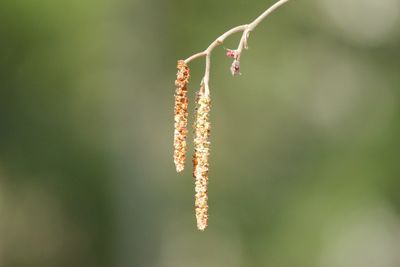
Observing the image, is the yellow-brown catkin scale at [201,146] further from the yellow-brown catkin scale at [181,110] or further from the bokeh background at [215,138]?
the bokeh background at [215,138]

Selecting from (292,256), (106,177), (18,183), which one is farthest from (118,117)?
(292,256)

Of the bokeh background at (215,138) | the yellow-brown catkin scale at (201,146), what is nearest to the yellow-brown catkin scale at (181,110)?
the yellow-brown catkin scale at (201,146)

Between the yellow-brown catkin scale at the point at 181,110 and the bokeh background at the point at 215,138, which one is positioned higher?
the yellow-brown catkin scale at the point at 181,110

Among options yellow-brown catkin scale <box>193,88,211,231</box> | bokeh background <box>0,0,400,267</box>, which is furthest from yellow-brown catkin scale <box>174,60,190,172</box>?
bokeh background <box>0,0,400,267</box>

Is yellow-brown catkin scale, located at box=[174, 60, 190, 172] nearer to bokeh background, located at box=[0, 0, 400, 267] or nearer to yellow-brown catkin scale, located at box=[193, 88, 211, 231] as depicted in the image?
yellow-brown catkin scale, located at box=[193, 88, 211, 231]

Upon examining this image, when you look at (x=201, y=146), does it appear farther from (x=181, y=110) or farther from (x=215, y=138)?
(x=215, y=138)

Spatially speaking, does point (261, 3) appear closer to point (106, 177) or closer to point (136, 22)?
point (136, 22)
